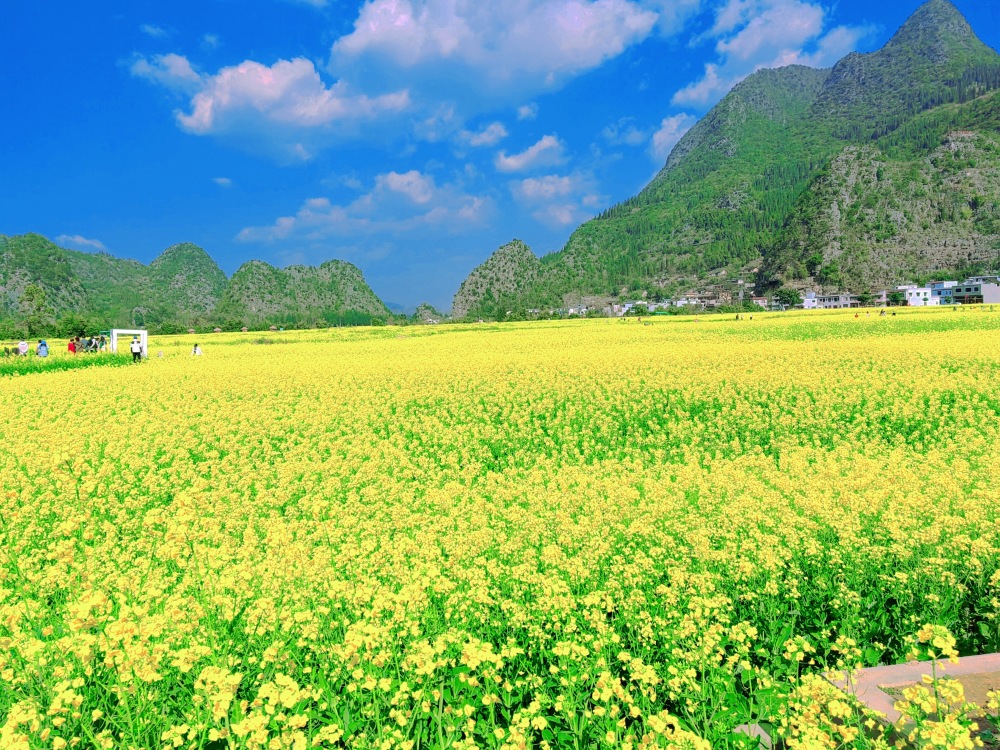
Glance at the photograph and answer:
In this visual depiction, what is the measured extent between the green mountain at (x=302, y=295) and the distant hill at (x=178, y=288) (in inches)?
10.3

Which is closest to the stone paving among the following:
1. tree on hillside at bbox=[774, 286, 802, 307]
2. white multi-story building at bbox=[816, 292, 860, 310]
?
white multi-story building at bbox=[816, 292, 860, 310]

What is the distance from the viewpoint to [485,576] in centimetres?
448

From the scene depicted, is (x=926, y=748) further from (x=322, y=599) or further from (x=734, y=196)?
(x=734, y=196)

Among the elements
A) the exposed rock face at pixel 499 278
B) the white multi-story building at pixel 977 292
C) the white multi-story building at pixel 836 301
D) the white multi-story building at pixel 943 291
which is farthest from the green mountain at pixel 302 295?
the white multi-story building at pixel 977 292

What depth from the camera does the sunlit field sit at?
3.06 meters

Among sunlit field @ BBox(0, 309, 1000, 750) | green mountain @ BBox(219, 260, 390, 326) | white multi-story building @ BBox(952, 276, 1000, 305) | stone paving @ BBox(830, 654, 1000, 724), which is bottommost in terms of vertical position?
stone paving @ BBox(830, 654, 1000, 724)

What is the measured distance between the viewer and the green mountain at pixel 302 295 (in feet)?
447

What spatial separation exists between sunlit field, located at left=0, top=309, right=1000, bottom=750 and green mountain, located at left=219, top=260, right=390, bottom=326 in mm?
120703

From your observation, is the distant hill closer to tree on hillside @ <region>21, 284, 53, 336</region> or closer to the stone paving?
tree on hillside @ <region>21, 284, 53, 336</region>

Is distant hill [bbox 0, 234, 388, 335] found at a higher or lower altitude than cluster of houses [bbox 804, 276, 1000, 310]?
higher

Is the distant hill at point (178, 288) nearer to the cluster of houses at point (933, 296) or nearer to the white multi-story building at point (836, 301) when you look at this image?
the white multi-story building at point (836, 301)

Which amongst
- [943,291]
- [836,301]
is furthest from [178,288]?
[943,291]

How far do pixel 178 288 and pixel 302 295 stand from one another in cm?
3956

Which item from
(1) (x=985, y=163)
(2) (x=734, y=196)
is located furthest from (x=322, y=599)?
(2) (x=734, y=196)
